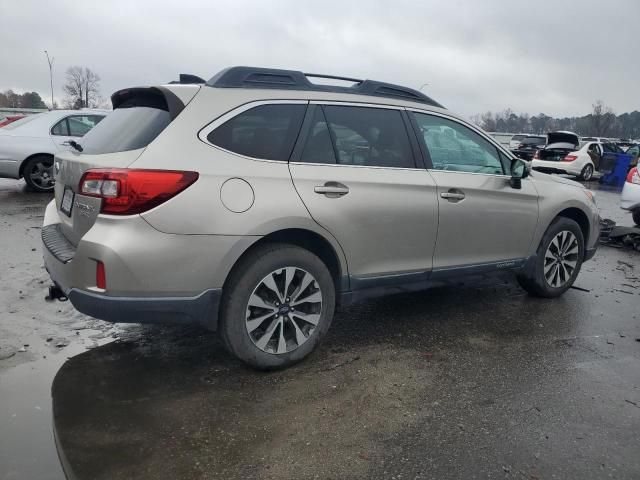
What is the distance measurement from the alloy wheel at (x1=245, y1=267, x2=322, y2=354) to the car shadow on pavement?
0.75ft

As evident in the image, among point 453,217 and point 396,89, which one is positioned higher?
point 396,89

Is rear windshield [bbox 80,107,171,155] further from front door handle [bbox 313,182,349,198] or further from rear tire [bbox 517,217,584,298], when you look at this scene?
rear tire [bbox 517,217,584,298]

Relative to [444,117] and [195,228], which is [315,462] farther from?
[444,117]

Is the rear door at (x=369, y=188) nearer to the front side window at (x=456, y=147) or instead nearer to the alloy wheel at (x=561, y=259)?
the front side window at (x=456, y=147)

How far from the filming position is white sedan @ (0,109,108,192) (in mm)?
9930

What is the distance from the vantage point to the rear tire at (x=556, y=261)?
5.01 metres

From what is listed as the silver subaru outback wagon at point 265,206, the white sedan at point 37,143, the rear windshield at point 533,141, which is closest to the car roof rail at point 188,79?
the silver subaru outback wagon at point 265,206

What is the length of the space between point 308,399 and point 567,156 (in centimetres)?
1851

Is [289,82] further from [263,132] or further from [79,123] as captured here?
[79,123]

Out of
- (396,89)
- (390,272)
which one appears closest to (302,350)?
(390,272)

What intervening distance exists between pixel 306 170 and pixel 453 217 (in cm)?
138

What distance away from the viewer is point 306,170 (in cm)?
338

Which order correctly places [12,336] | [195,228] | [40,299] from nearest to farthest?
[195,228] < [12,336] < [40,299]

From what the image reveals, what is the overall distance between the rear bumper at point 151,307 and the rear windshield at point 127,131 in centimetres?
88
